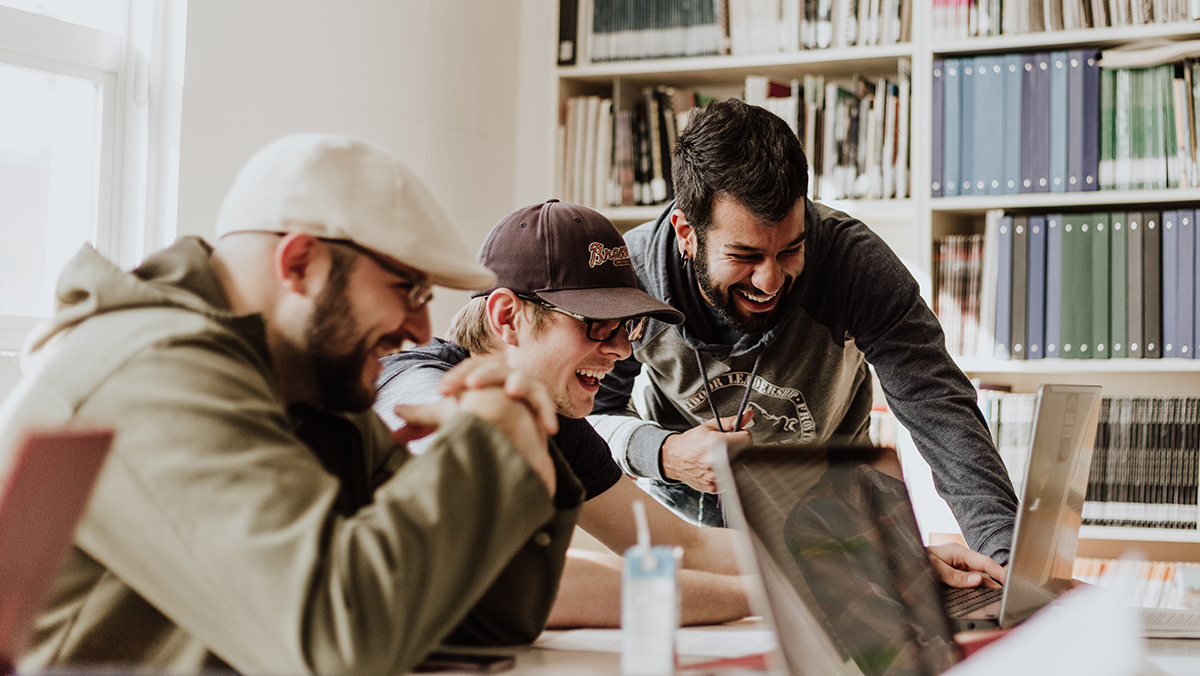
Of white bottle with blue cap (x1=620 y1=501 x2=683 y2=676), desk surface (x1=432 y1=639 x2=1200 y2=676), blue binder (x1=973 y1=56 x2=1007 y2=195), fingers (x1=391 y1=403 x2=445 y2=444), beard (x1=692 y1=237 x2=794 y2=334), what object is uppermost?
blue binder (x1=973 y1=56 x2=1007 y2=195)

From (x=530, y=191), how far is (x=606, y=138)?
28 centimetres

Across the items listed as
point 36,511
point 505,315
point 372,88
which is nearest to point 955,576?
point 505,315

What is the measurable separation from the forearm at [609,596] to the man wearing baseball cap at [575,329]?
0.19m

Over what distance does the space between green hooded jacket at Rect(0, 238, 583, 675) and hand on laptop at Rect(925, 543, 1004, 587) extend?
821 millimetres

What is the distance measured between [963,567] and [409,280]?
3.18ft

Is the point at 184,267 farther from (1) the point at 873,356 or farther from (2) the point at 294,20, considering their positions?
(2) the point at 294,20

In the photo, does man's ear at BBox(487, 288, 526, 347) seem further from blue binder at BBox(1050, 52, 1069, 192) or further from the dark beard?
blue binder at BBox(1050, 52, 1069, 192)

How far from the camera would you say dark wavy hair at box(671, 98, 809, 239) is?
5.83ft

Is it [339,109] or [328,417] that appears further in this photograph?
[339,109]

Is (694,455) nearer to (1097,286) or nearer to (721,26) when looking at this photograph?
(1097,286)

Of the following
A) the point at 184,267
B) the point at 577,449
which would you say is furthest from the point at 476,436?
the point at 577,449

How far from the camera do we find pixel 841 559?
103 cm

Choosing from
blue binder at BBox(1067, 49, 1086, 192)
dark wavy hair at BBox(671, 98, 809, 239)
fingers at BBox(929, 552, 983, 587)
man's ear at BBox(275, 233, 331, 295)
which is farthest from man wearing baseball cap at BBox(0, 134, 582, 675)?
blue binder at BBox(1067, 49, 1086, 192)

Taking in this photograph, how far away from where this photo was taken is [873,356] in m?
1.92
